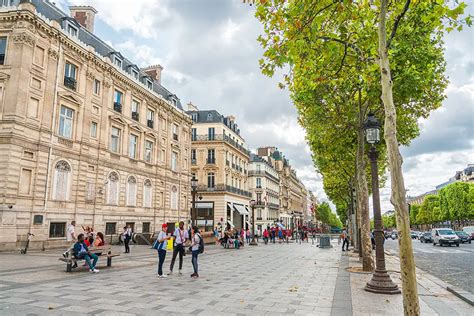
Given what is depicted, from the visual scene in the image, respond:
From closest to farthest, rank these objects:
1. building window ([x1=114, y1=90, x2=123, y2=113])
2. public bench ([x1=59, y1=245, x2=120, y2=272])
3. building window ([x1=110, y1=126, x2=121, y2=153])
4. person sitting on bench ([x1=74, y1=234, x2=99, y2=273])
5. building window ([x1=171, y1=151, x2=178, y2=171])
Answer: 1. public bench ([x1=59, y1=245, x2=120, y2=272])
2. person sitting on bench ([x1=74, y1=234, x2=99, y2=273])
3. building window ([x1=110, y1=126, x2=121, y2=153])
4. building window ([x1=114, y1=90, x2=123, y2=113])
5. building window ([x1=171, y1=151, x2=178, y2=171])

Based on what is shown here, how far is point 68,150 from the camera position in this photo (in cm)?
2233

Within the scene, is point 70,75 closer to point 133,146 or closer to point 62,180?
point 62,180

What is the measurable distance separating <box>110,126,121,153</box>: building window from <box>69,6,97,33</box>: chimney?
863 centimetres

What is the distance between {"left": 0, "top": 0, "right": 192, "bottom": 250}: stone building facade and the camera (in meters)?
18.9

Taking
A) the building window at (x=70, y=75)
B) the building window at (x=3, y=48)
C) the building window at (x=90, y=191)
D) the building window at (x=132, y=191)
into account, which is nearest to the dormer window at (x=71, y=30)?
the building window at (x=70, y=75)

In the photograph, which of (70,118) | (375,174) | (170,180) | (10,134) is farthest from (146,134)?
(375,174)

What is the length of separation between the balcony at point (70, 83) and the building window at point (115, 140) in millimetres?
4976

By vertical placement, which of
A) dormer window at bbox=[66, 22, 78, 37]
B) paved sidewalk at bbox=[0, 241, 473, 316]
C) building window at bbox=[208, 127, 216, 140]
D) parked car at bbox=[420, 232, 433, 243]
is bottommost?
parked car at bbox=[420, 232, 433, 243]

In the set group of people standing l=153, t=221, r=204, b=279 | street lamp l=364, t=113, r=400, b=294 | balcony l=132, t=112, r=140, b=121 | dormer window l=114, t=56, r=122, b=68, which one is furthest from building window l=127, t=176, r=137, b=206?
street lamp l=364, t=113, r=400, b=294

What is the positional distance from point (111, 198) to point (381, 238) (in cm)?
2174

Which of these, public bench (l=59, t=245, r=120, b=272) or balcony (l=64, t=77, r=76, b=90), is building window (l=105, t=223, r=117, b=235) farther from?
public bench (l=59, t=245, r=120, b=272)

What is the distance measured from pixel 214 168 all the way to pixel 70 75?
90.3 ft

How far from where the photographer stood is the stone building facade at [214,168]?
47406mm

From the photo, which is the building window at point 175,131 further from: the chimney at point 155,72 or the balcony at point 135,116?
the balcony at point 135,116
